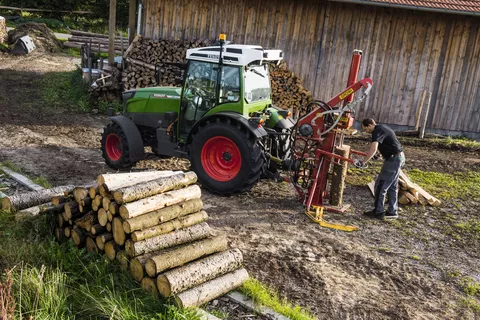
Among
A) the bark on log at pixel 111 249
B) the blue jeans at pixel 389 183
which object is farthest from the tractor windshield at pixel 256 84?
the bark on log at pixel 111 249

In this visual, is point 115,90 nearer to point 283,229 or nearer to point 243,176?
point 243,176

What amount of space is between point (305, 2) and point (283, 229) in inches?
315

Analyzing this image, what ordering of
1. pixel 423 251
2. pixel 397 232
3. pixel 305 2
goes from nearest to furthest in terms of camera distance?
pixel 423 251 < pixel 397 232 < pixel 305 2

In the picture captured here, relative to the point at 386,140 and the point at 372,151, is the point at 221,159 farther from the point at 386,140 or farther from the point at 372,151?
the point at 386,140

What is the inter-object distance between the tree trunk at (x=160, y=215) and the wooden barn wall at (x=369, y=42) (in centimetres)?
856

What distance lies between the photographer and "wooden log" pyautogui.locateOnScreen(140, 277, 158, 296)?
4.71 meters

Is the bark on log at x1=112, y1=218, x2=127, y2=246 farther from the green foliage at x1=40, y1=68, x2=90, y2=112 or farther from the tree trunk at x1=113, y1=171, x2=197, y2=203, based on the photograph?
the green foliage at x1=40, y1=68, x2=90, y2=112

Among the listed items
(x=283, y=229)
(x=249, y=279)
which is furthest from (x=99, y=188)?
(x=283, y=229)

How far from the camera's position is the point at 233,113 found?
771cm

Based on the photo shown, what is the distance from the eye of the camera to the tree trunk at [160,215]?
4.93 metres

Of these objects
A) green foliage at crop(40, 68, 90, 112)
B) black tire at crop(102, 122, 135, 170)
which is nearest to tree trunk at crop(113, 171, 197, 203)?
black tire at crop(102, 122, 135, 170)

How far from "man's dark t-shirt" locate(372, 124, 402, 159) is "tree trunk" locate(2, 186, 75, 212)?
4.33m

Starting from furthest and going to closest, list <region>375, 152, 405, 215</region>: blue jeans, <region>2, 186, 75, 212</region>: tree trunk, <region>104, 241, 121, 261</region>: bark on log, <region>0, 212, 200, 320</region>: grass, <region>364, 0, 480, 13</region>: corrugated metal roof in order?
<region>364, 0, 480, 13</region>: corrugated metal roof → <region>375, 152, 405, 215</region>: blue jeans → <region>2, 186, 75, 212</region>: tree trunk → <region>104, 241, 121, 261</region>: bark on log → <region>0, 212, 200, 320</region>: grass

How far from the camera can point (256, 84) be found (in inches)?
318
